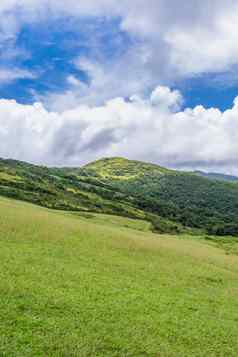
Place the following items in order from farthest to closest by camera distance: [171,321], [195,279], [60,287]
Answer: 1. [195,279]
2. [60,287]
3. [171,321]

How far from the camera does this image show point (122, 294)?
3325 centimetres

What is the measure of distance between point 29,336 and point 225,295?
26633mm

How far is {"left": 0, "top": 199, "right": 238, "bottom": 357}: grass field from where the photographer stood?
72.7 feet

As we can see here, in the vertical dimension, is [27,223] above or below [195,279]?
above

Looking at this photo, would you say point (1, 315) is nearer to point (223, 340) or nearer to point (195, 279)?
point (223, 340)

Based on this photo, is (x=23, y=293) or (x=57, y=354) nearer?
(x=57, y=354)

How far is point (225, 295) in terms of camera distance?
136 feet

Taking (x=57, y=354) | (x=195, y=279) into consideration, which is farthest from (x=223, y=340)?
(x=195, y=279)

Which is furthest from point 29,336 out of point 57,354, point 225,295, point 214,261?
point 214,261

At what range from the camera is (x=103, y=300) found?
3052 cm

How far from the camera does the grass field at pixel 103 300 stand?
22156mm

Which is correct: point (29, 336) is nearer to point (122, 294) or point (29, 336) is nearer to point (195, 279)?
point (122, 294)

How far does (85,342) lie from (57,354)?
2400 mm

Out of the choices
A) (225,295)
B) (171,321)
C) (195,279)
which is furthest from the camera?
(195,279)
